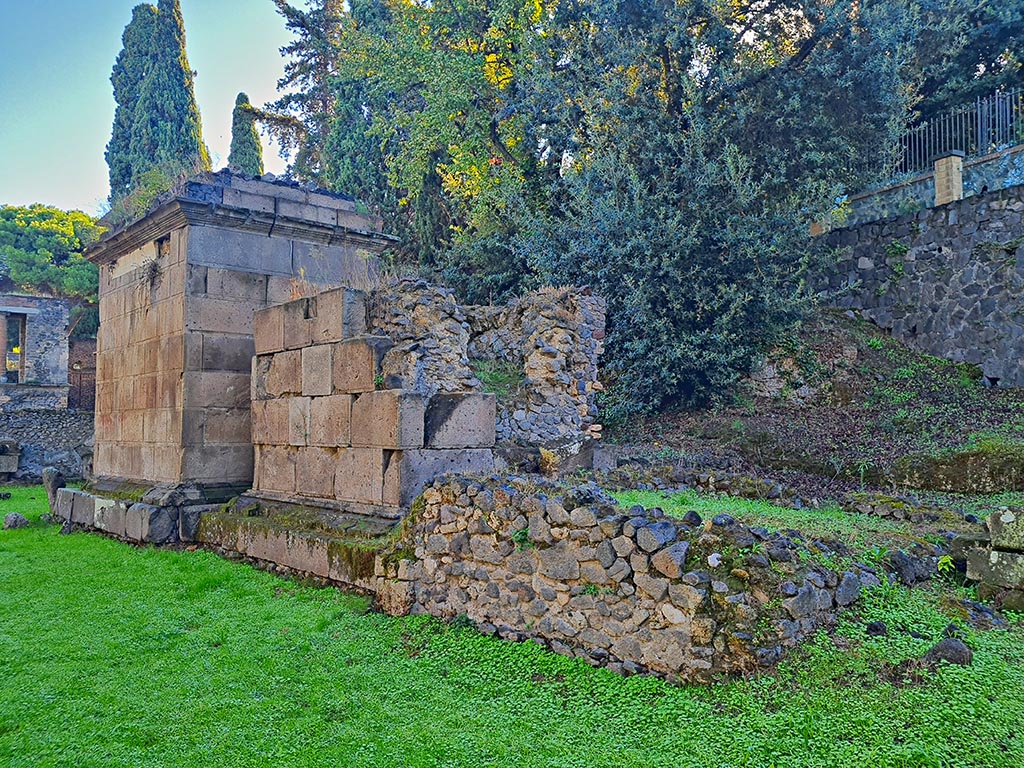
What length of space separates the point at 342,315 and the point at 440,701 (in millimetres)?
3807

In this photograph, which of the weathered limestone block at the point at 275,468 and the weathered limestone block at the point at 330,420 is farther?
the weathered limestone block at the point at 275,468

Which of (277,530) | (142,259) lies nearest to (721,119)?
(142,259)

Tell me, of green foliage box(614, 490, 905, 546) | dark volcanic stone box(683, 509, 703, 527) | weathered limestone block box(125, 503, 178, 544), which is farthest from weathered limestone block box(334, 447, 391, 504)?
dark volcanic stone box(683, 509, 703, 527)

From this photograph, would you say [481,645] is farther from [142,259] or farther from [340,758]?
[142,259]

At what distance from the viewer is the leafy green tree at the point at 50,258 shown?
30594 millimetres

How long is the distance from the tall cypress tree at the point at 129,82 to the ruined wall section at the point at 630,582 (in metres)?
31.5

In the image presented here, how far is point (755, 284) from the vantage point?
43.7 ft

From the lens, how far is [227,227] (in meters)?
8.48

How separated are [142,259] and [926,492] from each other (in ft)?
34.8

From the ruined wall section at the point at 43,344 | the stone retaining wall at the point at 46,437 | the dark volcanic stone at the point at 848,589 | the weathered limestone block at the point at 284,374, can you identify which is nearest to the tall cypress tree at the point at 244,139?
the ruined wall section at the point at 43,344

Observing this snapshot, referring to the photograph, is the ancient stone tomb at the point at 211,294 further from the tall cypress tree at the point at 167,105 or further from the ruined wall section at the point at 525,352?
the tall cypress tree at the point at 167,105

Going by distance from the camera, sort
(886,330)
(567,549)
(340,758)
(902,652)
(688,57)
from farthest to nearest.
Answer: (886,330) → (688,57) → (567,549) → (902,652) → (340,758)

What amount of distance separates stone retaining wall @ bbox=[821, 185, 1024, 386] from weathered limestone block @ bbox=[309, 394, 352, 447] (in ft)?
39.0

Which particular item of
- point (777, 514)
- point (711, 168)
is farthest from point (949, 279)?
point (777, 514)
